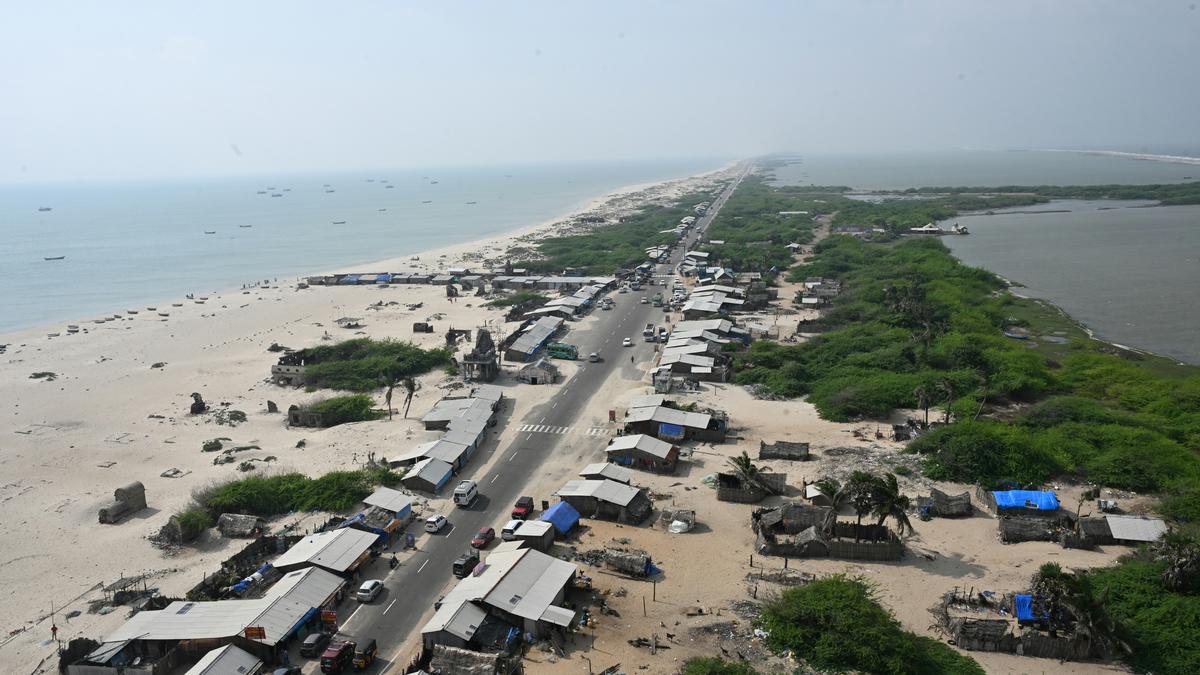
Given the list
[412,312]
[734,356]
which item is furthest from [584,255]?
[734,356]

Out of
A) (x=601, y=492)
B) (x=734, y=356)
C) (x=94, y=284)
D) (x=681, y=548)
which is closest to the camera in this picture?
(x=681, y=548)

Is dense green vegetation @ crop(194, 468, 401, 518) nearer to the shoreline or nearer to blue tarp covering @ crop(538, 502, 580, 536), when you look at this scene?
blue tarp covering @ crop(538, 502, 580, 536)

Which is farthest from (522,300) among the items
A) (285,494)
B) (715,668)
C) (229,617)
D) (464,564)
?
(715,668)

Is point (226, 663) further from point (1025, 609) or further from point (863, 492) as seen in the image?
point (1025, 609)

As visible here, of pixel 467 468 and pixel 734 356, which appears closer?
pixel 467 468

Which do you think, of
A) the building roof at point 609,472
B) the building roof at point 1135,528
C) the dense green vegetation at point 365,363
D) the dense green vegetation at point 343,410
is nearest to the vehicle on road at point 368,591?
the building roof at point 609,472

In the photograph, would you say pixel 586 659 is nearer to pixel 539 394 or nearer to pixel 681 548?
pixel 681 548

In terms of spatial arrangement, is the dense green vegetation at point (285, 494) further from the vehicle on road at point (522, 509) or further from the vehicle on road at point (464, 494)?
the vehicle on road at point (522, 509)
